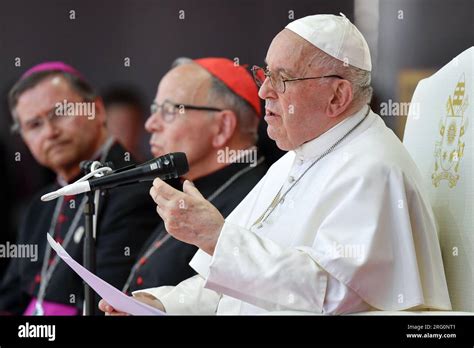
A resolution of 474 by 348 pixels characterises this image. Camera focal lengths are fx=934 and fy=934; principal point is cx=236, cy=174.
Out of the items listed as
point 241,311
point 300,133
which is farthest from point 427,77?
point 241,311

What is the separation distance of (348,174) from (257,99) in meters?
1.05

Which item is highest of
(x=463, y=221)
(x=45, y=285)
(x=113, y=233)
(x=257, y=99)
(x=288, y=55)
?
(x=288, y=55)

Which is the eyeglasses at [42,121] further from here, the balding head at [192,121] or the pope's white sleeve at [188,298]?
the pope's white sleeve at [188,298]

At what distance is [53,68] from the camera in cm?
409

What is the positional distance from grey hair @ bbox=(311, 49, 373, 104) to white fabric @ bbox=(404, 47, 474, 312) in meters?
0.34

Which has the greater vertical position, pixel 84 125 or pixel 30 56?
pixel 30 56

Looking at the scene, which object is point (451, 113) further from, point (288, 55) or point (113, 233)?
point (113, 233)

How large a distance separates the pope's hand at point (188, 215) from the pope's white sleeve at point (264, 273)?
0.04m

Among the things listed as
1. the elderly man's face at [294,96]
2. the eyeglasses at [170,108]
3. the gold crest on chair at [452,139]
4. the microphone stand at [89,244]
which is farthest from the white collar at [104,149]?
the gold crest on chair at [452,139]

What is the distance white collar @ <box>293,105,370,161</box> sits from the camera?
3.24 meters

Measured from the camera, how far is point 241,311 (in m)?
3.26

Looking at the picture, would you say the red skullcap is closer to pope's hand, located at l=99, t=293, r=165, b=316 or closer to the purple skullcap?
the purple skullcap
